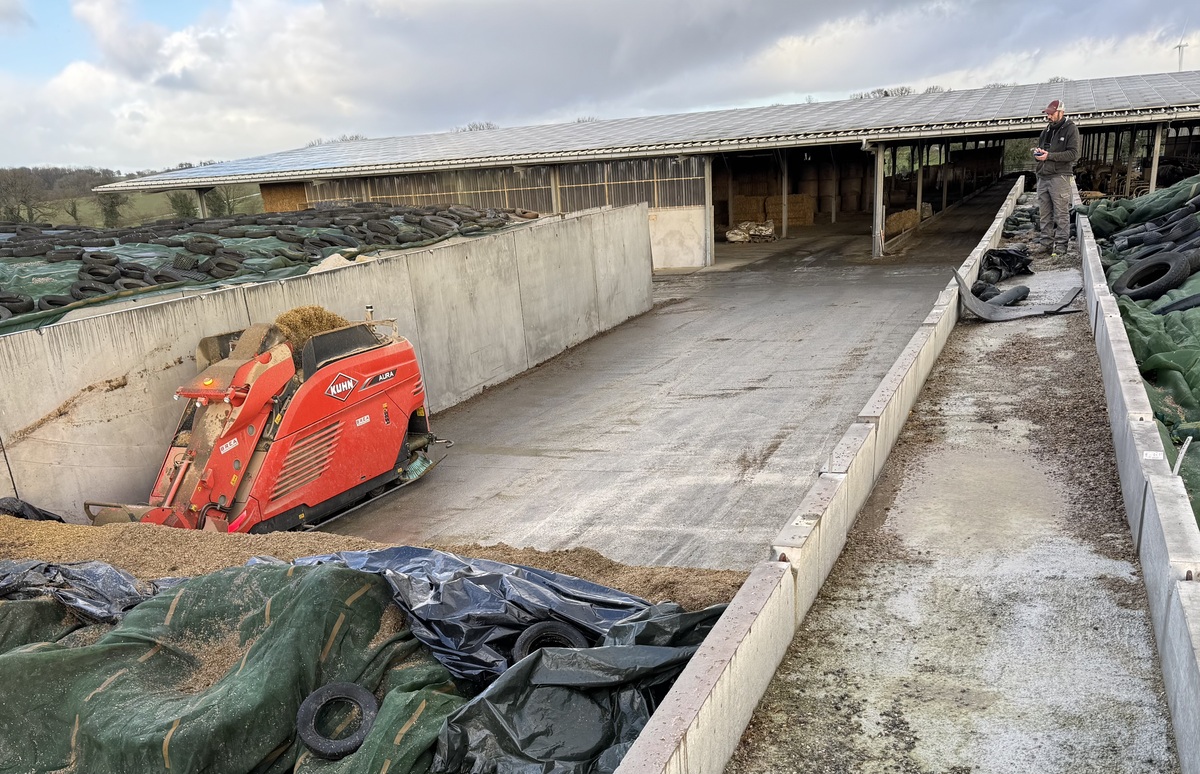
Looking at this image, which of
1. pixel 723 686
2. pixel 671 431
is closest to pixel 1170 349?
pixel 671 431

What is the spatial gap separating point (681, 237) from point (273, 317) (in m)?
18.8

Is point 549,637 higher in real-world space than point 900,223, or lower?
higher

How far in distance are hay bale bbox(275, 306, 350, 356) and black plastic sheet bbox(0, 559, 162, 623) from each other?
12.2 ft

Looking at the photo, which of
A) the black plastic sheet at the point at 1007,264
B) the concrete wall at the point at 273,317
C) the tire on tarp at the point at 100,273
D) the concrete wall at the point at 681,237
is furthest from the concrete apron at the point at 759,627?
Result: the concrete wall at the point at 681,237

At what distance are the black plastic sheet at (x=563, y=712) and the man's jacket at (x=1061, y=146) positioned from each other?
40.6ft

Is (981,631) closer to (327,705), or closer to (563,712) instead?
(563,712)

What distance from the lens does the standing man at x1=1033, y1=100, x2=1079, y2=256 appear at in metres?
13.6

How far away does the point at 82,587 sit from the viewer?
565 cm

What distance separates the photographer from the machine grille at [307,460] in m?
8.84

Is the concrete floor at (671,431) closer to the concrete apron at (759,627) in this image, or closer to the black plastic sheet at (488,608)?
the concrete apron at (759,627)

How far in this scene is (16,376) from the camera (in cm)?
834

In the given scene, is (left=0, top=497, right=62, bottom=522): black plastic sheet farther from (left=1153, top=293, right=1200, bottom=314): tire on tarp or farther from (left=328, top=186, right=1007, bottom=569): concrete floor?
(left=1153, top=293, right=1200, bottom=314): tire on tarp

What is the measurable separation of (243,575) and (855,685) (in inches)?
134

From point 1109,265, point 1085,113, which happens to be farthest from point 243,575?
point 1085,113
